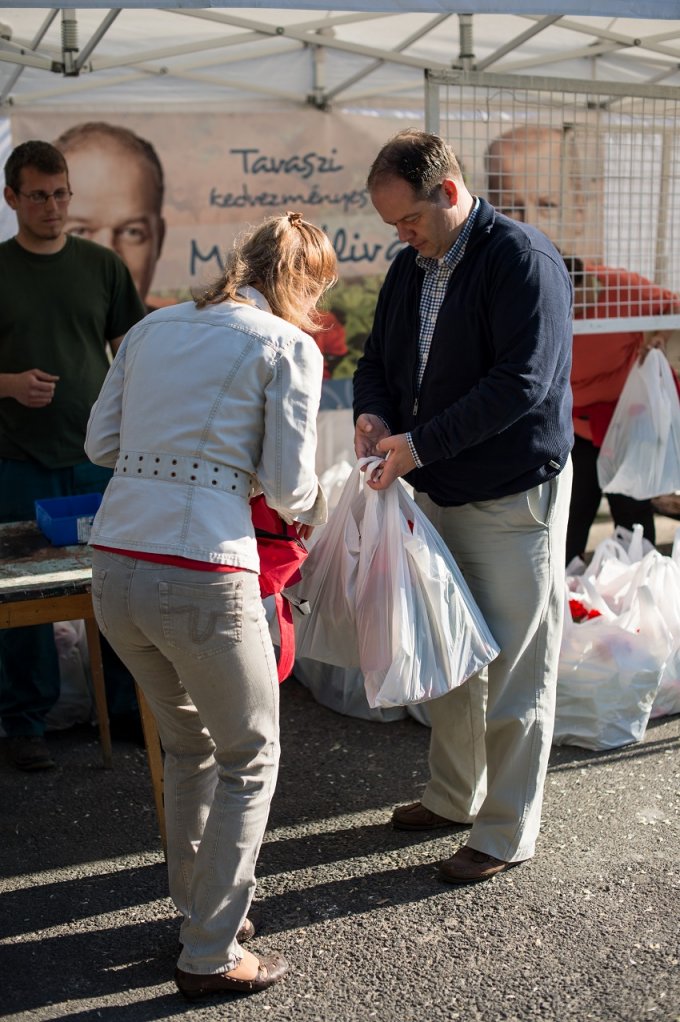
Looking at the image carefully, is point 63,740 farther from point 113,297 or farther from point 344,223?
point 344,223

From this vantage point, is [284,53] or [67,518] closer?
[67,518]

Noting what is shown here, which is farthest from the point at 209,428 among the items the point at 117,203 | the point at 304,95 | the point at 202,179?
the point at 304,95

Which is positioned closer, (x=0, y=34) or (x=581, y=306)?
(x=581, y=306)

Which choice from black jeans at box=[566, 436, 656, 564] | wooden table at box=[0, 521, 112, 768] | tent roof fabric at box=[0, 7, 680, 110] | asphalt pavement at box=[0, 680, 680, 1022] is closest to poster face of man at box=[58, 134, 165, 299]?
tent roof fabric at box=[0, 7, 680, 110]

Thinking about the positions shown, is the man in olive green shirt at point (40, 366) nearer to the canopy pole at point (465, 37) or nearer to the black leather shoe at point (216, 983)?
the black leather shoe at point (216, 983)

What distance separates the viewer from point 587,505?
4887 millimetres

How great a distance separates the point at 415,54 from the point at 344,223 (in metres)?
0.89

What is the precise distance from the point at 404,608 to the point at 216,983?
0.94 m

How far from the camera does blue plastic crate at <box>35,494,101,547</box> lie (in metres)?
3.22

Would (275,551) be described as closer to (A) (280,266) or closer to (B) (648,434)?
(A) (280,266)

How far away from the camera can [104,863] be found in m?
3.09

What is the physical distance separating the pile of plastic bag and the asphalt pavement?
0.09m

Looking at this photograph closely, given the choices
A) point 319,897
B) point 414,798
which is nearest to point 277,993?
point 319,897

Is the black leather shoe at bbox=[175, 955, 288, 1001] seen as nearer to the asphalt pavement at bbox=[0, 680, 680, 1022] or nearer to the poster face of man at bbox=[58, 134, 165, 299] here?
the asphalt pavement at bbox=[0, 680, 680, 1022]
